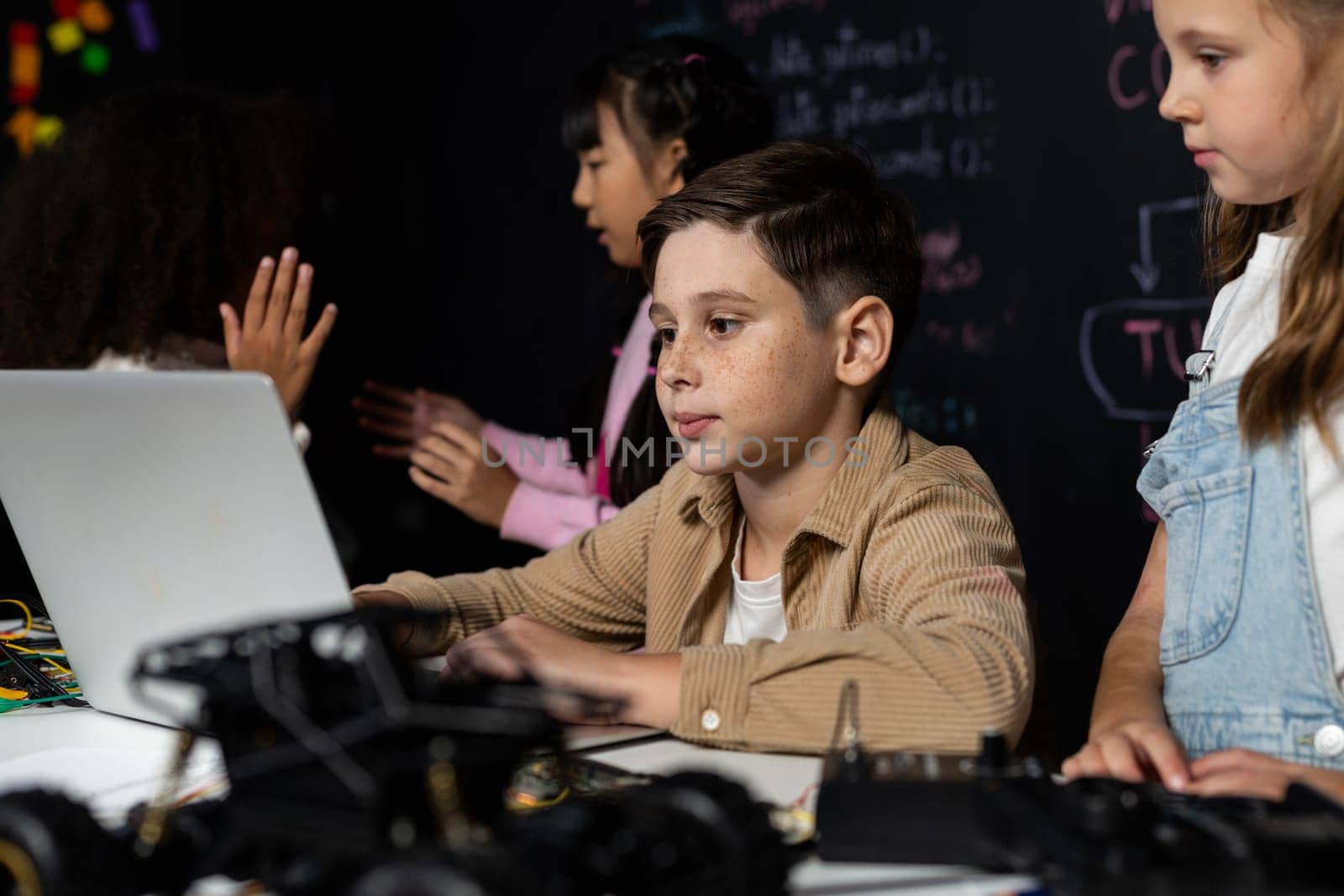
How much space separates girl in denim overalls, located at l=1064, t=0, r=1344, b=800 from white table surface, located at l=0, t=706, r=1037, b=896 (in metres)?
0.21

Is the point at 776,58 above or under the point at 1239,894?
above

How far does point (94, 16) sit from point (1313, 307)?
123 inches

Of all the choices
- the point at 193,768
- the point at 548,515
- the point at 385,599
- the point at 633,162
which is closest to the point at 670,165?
the point at 633,162

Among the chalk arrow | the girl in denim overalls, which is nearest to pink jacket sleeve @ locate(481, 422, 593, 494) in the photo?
the chalk arrow

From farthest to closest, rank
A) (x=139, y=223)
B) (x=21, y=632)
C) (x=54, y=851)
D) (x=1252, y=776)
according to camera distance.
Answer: (x=139, y=223) → (x=21, y=632) → (x=1252, y=776) → (x=54, y=851)

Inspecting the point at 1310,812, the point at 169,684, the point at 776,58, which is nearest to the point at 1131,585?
the point at 776,58

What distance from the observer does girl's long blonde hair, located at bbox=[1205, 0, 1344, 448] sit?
38.0 inches

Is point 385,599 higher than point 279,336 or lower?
lower

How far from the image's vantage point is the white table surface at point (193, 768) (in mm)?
693

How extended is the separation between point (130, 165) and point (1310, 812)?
1.97 meters

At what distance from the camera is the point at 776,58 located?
2.79 meters

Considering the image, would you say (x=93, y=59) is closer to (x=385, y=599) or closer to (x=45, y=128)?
(x=45, y=128)

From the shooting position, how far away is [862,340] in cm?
135

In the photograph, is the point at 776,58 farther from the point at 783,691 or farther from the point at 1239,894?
the point at 1239,894
